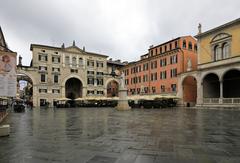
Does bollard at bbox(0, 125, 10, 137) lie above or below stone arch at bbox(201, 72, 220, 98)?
below

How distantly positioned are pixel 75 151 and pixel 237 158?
3.92 m

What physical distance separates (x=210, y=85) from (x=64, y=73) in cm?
3639

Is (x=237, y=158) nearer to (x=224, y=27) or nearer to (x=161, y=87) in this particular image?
(x=224, y=27)

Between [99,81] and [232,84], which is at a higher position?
[99,81]

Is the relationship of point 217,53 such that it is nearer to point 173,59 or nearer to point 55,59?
point 173,59

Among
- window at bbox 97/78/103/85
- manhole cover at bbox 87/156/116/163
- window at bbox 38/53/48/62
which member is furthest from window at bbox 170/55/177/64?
manhole cover at bbox 87/156/116/163

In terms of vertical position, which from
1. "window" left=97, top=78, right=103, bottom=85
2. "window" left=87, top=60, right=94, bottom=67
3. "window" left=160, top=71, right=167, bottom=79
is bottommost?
"window" left=97, top=78, right=103, bottom=85

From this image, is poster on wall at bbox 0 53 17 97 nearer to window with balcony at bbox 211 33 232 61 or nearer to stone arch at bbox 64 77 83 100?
window with balcony at bbox 211 33 232 61

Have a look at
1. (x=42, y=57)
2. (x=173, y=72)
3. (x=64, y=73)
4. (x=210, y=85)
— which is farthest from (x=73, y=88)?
(x=210, y=85)

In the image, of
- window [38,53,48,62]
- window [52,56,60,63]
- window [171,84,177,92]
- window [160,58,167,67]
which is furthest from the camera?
window [52,56,60,63]

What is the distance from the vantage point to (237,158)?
452 cm

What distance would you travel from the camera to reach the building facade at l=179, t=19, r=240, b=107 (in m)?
27.7

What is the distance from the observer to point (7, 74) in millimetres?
7477

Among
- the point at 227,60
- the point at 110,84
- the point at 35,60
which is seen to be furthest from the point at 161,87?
the point at 35,60
